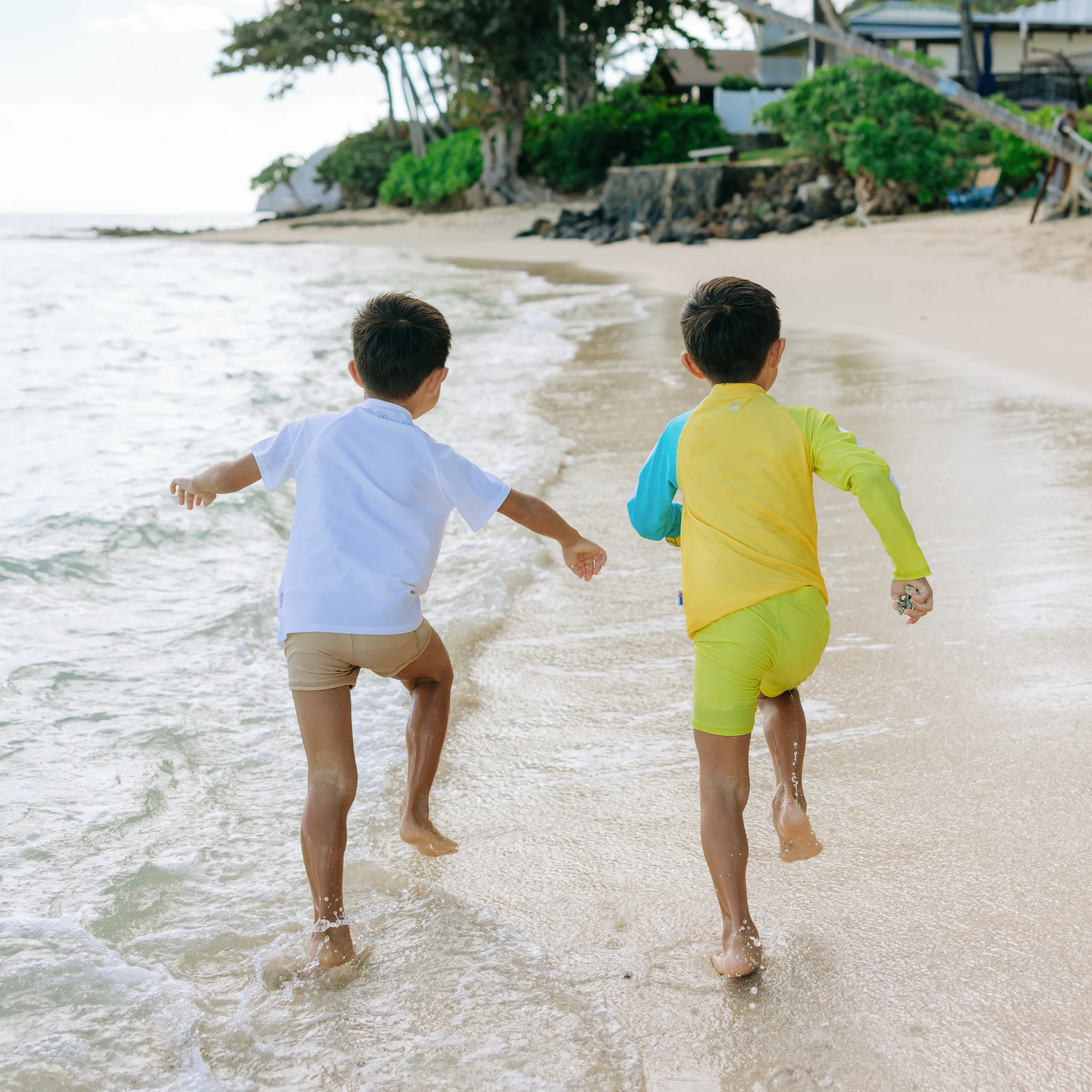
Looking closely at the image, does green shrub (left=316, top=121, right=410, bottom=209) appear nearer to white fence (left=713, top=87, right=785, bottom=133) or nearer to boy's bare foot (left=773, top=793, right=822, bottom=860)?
white fence (left=713, top=87, right=785, bottom=133)

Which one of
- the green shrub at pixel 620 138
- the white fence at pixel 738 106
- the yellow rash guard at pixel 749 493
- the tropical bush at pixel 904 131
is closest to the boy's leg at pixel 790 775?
the yellow rash guard at pixel 749 493

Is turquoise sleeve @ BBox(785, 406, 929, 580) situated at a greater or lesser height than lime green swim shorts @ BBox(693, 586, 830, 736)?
greater

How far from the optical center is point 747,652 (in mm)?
2139

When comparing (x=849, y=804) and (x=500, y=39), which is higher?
(x=500, y=39)

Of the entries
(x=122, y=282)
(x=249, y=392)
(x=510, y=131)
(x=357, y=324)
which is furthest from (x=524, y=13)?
(x=357, y=324)

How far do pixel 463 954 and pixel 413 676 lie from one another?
61 centimetres

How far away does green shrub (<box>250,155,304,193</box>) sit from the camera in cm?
4975

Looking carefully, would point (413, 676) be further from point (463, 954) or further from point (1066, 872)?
point (1066, 872)

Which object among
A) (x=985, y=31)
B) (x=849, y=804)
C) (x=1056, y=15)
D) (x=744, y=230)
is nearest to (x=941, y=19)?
(x=1056, y=15)

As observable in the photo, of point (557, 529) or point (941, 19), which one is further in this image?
point (941, 19)

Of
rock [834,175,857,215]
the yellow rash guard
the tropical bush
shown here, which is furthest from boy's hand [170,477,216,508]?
rock [834,175,857,215]

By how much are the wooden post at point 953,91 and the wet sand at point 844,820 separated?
35.3 feet

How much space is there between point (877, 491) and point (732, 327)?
463mm

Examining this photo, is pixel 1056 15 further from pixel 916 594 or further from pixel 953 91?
pixel 916 594
